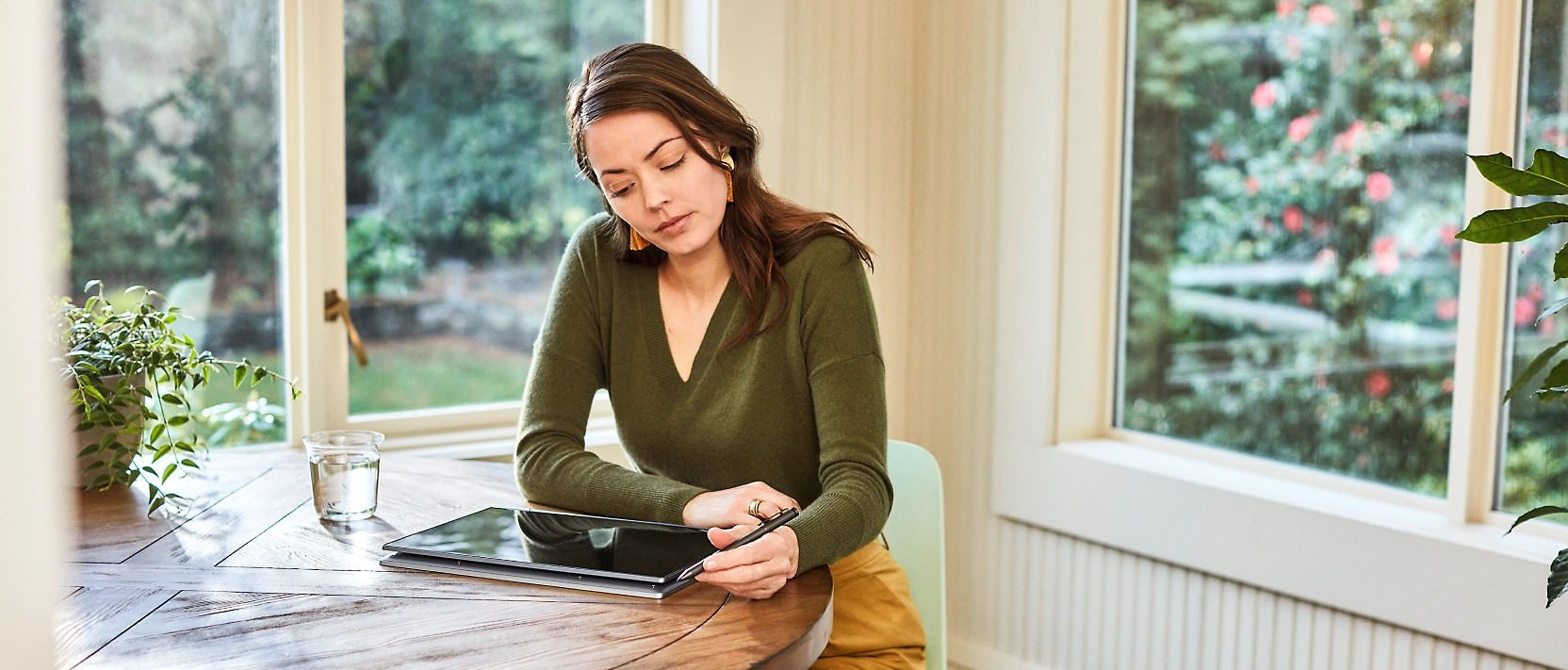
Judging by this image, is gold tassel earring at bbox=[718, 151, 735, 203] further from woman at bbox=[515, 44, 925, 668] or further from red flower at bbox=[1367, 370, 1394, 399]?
red flower at bbox=[1367, 370, 1394, 399]

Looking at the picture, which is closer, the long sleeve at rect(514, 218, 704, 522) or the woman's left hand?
the woman's left hand

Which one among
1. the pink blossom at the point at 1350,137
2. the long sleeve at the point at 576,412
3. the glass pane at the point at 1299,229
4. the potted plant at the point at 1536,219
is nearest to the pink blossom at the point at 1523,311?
the glass pane at the point at 1299,229

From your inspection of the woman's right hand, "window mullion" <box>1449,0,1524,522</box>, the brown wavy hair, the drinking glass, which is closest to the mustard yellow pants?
the woman's right hand

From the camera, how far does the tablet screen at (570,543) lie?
1.15 m

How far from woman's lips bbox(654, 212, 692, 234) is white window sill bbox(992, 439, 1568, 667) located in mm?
1153

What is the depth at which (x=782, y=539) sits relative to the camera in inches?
45.9

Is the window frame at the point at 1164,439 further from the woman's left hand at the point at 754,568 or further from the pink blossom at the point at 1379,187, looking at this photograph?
the woman's left hand at the point at 754,568

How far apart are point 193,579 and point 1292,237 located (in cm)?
187

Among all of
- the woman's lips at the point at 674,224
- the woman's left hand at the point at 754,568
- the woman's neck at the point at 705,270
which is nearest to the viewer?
the woman's left hand at the point at 754,568

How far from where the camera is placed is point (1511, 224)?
1163 mm

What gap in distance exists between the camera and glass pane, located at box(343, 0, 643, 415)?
2246 millimetres

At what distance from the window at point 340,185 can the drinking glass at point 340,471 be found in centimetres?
53

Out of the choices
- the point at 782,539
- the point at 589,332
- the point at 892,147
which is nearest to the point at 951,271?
the point at 892,147

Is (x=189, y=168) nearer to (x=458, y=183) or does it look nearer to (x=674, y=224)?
(x=458, y=183)
